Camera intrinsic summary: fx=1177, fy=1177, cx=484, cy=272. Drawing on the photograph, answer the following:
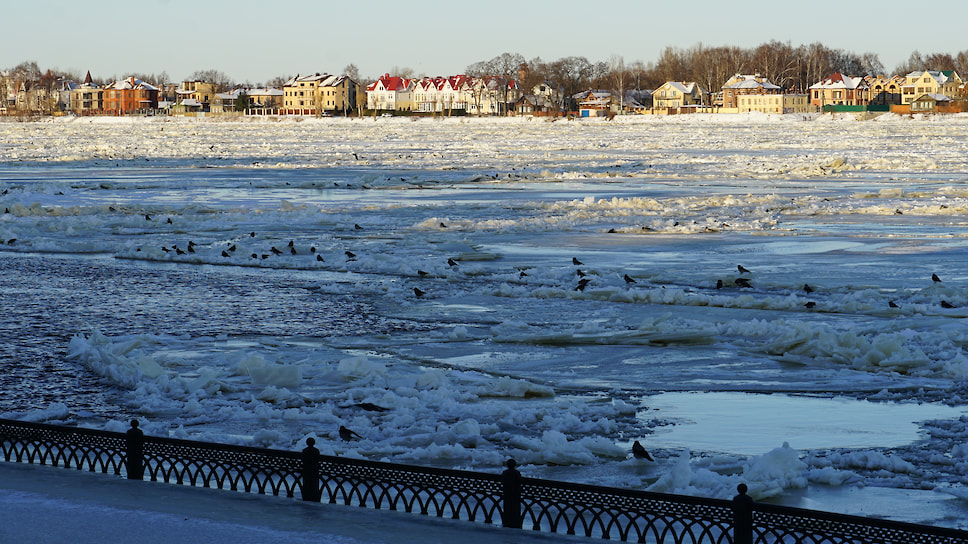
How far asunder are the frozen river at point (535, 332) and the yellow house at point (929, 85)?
6104 inches

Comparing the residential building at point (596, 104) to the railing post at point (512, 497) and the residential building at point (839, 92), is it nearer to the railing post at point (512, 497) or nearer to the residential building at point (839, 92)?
the residential building at point (839, 92)

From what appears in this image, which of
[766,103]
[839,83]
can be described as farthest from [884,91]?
[766,103]

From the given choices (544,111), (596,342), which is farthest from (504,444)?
(544,111)

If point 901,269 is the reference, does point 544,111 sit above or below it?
above

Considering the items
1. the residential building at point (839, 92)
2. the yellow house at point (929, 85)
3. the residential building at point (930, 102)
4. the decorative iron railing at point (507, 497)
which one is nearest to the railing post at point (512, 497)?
the decorative iron railing at point (507, 497)

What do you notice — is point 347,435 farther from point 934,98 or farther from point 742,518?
point 934,98

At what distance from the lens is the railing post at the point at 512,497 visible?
7090 millimetres

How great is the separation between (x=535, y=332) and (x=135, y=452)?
743 cm

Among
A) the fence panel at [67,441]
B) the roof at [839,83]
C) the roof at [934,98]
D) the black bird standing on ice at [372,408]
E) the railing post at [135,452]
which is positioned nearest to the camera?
the railing post at [135,452]

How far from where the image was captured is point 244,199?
120ft

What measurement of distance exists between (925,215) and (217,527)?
25652mm

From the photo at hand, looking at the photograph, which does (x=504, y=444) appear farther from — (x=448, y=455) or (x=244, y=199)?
(x=244, y=199)

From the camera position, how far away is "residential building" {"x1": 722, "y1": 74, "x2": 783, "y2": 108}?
566ft

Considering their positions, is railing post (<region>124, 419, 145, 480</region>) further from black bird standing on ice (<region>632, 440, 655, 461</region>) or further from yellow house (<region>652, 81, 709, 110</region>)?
yellow house (<region>652, 81, 709, 110</region>)
